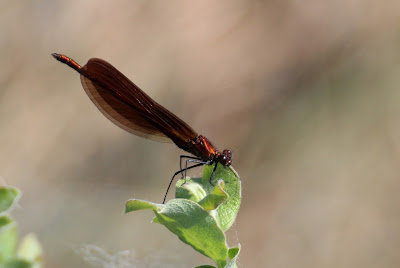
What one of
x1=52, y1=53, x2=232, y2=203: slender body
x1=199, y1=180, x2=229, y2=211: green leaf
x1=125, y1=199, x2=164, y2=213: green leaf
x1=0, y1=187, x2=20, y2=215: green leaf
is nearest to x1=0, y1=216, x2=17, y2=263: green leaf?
x1=0, y1=187, x2=20, y2=215: green leaf

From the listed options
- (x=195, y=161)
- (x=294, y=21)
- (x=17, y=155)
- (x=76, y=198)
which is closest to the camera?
(x=195, y=161)

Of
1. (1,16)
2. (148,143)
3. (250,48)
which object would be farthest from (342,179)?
(1,16)

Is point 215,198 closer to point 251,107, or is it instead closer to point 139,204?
point 139,204

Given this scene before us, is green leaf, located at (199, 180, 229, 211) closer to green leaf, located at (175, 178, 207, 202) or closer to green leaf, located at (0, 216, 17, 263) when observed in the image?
green leaf, located at (175, 178, 207, 202)

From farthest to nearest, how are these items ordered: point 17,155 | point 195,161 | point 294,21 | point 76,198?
point 294,21, point 17,155, point 76,198, point 195,161

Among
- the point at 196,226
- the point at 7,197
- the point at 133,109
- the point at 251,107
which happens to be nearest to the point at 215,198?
the point at 196,226

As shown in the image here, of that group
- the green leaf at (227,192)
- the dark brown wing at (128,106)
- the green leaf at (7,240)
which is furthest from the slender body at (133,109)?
the green leaf at (7,240)

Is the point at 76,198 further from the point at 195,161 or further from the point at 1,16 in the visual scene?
the point at 195,161
